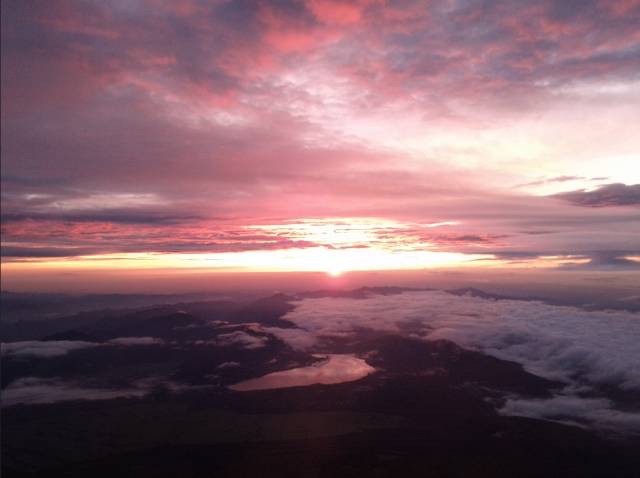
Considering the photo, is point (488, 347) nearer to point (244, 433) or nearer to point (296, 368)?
point (296, 368)

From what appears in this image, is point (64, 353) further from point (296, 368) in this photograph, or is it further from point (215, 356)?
point (296, 368)

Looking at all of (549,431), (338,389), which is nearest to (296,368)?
(338,389)

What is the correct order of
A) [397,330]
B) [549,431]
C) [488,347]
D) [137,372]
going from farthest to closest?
1. [397,330]
2. [488,347]
3. [137,372]
4. [549,431]

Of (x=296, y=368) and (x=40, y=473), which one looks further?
(x=296, y=368)

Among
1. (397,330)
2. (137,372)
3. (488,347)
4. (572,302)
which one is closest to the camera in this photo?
(137,372)

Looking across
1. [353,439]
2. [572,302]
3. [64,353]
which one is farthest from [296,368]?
[572,302]

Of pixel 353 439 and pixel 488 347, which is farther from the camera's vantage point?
pixel 488 347
